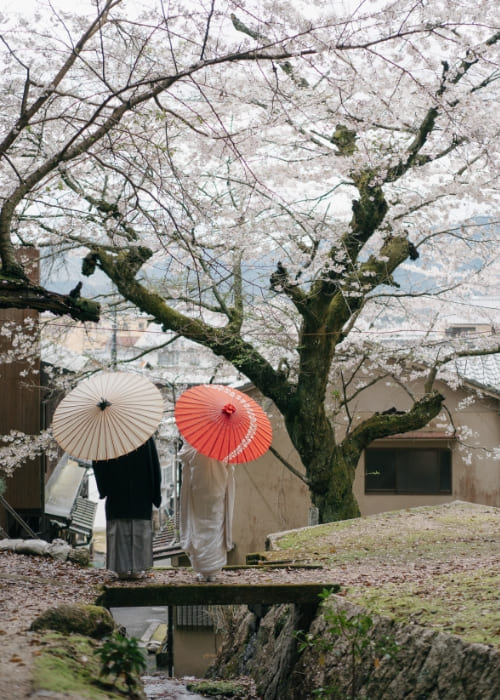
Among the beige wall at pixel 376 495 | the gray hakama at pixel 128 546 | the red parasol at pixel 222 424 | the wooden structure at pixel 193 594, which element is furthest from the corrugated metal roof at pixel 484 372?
the wooden structure at pixel 193 594

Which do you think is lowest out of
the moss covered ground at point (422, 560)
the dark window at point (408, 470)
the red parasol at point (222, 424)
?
the moss covered ground at point (422, 560)

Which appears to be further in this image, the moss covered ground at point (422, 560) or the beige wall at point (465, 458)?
the beige wall at point (465, 458)

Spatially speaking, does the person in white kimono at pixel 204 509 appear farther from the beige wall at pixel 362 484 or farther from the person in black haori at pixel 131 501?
the beige wall at pixel 362 484

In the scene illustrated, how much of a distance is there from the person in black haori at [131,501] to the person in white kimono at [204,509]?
400mm

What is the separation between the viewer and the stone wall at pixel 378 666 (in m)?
5.97

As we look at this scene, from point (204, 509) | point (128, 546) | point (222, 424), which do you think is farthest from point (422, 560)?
point (128, 546)

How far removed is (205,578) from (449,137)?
8.43 metres

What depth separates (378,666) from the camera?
270 inches

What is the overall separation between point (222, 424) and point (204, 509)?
0.94 m

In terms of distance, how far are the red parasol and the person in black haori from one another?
782 millimetres

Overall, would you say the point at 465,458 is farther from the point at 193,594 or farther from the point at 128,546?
the point at 193,594

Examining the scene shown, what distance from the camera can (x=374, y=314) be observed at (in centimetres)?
1912

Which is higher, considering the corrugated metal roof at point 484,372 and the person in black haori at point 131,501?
the corrugated metal roof at point 484,372

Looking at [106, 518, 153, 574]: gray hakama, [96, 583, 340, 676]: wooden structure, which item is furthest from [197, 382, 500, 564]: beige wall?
[96, 583, 340, 676]: wooden structure
